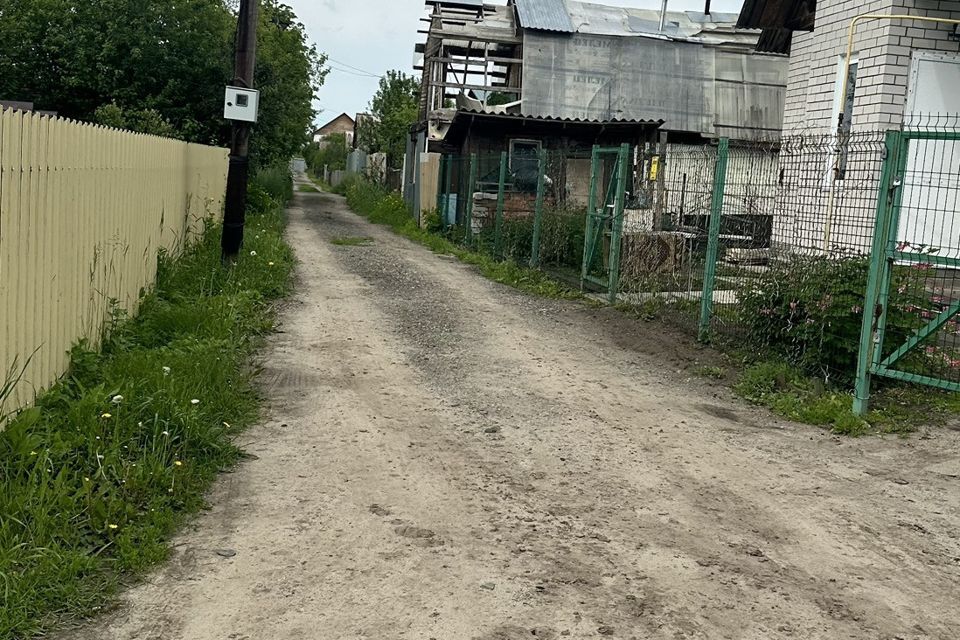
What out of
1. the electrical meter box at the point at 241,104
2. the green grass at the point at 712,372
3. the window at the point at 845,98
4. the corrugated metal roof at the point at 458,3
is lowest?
the green grass at the point at 712,372

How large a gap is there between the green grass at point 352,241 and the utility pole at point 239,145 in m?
7.33

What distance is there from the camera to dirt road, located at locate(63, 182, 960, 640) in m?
3.71

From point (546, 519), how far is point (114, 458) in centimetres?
207

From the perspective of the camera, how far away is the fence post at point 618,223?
11.0 metres

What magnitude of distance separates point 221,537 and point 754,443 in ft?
11.3

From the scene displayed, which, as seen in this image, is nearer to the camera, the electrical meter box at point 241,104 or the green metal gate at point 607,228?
the green metal gate at point 607,228

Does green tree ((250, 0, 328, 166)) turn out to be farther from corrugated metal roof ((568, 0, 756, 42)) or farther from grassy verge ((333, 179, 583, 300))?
corrugated metal roof ((568, 0, 756, 42))

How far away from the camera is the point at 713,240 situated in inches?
351

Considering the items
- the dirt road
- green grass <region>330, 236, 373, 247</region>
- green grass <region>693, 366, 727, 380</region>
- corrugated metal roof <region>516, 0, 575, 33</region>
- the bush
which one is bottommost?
the dirt road

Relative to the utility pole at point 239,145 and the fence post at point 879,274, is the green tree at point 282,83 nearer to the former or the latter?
the utility pole at point 239,145

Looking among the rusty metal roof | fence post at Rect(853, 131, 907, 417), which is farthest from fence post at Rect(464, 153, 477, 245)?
fence post at Rect(853, 131, 907, 417)

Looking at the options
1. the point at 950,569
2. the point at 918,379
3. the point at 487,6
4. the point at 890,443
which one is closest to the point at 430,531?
the point at 950,569

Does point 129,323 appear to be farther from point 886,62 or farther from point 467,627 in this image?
point 886,62

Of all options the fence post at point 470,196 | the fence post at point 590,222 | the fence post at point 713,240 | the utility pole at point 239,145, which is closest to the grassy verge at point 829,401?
the fence post at point 713,240
